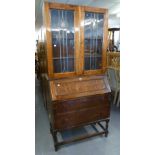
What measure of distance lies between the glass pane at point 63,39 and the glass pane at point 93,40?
8.4 inches

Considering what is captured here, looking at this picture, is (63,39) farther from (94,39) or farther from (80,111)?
(80,111)

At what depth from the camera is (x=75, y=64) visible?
2064 millimetres

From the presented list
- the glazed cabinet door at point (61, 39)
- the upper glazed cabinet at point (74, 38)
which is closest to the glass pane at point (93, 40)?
the upper glazed cabinet at point (74, 38)

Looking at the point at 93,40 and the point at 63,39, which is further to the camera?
the point at 93,40

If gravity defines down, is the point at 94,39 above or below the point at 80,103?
above

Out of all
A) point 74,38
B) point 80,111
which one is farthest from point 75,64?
point 80,111

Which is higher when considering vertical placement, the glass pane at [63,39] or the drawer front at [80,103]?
the glass pane at [63,39]

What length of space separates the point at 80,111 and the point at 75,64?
2.09 feet

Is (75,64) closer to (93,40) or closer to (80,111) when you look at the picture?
(93,40)

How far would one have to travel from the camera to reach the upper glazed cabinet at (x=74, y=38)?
187 centimetres

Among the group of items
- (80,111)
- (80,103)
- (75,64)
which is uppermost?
(75,64)

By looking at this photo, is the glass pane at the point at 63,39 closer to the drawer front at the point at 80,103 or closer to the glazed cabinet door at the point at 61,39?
the glazed cabinet door at the point at 61,39
